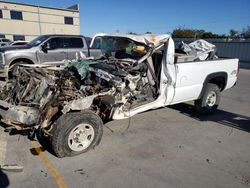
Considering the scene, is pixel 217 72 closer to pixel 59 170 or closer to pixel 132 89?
pixel 132 89

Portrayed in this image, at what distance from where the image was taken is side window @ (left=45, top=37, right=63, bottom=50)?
31.3 feet

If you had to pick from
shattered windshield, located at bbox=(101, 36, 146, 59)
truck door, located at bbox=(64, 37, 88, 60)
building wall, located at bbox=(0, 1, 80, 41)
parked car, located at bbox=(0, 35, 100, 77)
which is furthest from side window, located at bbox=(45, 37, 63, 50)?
building wall, located at bbox=(0, 1, 80, 41)

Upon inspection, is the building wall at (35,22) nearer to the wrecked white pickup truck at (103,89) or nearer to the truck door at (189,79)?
the wrecked white pickup truck at (103,89)

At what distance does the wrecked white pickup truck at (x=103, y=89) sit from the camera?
12.3ft

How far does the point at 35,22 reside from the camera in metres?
42.1

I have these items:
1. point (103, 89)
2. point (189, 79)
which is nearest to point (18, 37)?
point (189, 79)

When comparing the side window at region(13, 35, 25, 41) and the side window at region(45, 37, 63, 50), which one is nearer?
the side window at region(45, 37, 63, 50)

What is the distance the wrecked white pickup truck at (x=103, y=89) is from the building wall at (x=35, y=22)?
3925 centimetres

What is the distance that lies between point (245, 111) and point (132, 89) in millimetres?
3853

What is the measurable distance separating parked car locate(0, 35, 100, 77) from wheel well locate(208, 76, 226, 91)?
468cm

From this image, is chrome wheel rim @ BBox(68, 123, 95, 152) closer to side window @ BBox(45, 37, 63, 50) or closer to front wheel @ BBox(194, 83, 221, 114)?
front wheel @ BBox(194, 83, 221, 114)

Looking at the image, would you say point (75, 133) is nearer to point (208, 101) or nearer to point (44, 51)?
point (208, 101)

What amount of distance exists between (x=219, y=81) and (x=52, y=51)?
258 inches

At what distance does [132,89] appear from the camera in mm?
4539
